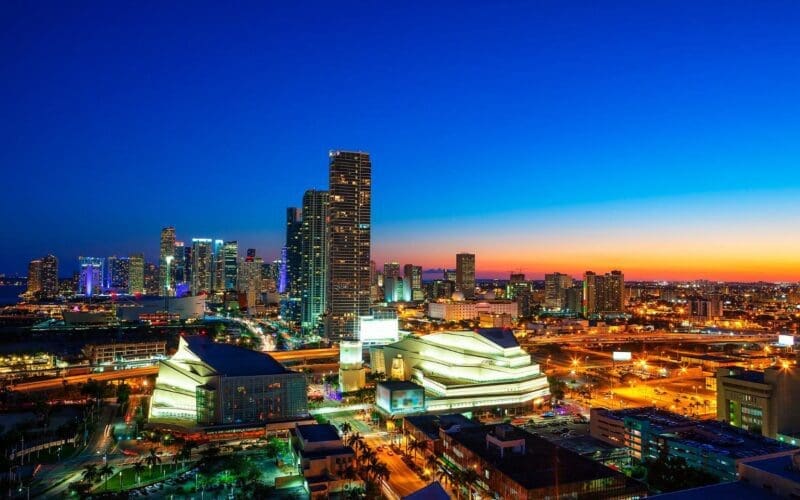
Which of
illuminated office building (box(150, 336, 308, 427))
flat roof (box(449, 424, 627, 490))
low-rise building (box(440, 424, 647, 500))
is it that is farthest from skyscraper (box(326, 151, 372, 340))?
flat roof (box(449, 424, 627, 490))

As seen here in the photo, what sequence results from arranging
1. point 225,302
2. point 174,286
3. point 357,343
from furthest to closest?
point 174,286 < point 225,302 < point 357,343

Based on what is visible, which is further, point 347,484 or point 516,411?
point 516,411

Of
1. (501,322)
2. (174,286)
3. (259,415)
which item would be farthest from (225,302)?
(259,415)

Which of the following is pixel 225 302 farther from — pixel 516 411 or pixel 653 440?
pixel 653 440

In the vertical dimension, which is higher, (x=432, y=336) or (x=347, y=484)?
(x=432, y=336)

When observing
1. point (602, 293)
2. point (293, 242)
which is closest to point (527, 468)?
point (293, 242)

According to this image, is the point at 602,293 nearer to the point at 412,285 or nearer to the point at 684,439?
the point at 412,285

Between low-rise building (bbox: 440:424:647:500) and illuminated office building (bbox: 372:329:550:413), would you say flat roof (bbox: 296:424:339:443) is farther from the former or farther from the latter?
illuminated office building (bbox: 372:329:550:413)
